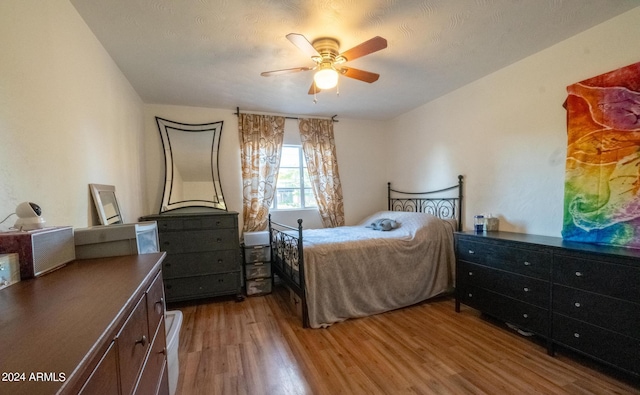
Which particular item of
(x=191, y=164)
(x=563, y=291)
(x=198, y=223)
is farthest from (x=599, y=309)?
(x=191, y=164)

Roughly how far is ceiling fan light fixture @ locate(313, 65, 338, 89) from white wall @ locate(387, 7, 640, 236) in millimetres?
1856

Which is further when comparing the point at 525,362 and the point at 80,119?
the point at 525,362

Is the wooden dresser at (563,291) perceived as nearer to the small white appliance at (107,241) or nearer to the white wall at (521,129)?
the white wall at (521,129)

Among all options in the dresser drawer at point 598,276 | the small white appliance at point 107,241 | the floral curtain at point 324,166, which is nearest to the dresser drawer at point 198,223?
the floral curtain at point 324,166

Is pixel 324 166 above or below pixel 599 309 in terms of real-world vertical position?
above

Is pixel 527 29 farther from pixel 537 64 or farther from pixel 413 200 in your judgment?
pixel 413 200

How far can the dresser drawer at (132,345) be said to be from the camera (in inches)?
27.3

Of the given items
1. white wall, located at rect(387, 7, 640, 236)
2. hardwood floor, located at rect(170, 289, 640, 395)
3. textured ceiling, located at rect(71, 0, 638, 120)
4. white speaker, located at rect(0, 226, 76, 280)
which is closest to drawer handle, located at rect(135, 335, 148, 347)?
white speaker, located at rect(0, 226, 76, 280)

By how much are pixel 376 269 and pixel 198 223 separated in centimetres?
202

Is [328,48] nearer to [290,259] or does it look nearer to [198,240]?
[290,259]

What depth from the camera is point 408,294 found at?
2.92 m

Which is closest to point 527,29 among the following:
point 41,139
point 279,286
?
point 41,139

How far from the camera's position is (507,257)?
90.6 inches

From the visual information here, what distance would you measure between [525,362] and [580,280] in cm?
69
